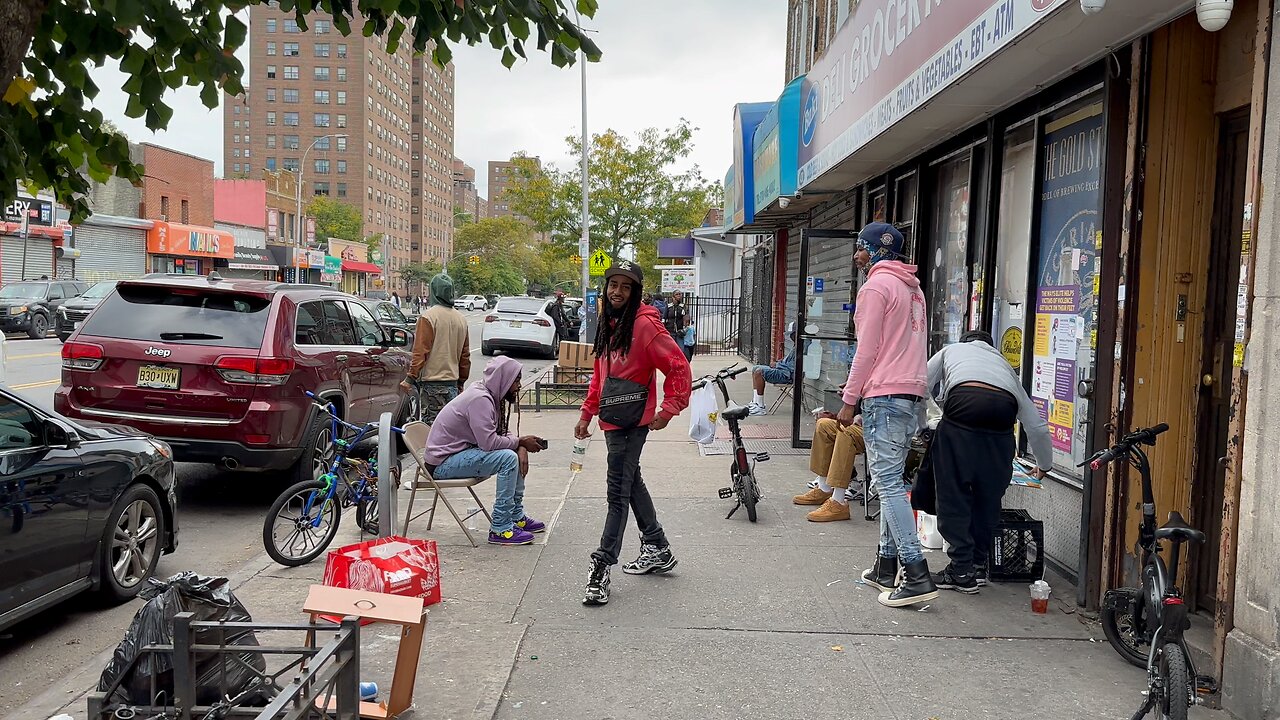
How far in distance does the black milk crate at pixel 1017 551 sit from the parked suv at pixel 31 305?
2831cm

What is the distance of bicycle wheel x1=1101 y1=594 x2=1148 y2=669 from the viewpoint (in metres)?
4.42

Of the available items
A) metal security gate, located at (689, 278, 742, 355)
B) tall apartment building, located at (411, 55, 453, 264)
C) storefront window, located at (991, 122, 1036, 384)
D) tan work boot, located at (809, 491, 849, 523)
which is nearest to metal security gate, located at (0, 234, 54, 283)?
metal security gate, located at (689, 278, 742, 355)

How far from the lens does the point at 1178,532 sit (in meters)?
3.70

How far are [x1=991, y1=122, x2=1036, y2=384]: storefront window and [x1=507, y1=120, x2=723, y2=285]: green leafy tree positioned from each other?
31.2 meters

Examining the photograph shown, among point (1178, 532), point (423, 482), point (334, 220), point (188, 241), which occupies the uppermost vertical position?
point (334, 220)

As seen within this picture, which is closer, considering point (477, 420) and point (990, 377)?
point (990, 377)

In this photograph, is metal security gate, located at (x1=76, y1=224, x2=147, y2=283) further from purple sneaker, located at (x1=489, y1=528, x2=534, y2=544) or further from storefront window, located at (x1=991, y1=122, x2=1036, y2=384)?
storefront window, located at (x1=991, y1=122, x2=1036, y2=384)

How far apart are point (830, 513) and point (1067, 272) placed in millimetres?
2482

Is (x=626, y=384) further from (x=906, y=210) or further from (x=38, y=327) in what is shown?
(x=38, y=327)

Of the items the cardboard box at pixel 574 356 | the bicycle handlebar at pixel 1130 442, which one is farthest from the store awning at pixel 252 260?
the bicycle handlebar at pixel 1130 442

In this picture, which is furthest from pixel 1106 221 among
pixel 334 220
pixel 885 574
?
pixel 334 220

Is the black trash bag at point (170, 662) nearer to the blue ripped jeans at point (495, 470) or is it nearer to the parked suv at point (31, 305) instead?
the blue ripped jeans at point (495, 470)

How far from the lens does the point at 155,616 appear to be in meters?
3.54

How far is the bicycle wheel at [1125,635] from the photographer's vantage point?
14.5ft
